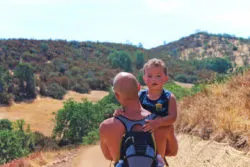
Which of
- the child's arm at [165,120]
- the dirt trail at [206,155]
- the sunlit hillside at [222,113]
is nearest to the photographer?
the child's arm at [165,120]

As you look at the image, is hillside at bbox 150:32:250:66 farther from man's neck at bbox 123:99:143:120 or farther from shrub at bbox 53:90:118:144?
man's neck at bbox 123:99:143:120

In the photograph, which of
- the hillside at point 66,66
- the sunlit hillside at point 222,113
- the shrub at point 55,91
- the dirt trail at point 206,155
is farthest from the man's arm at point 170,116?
the shrub at point 55,91

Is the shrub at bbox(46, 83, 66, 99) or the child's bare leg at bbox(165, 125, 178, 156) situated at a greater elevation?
the child's bare leg at bbox(165, 125, 178, 156)

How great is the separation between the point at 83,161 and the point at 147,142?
953cm

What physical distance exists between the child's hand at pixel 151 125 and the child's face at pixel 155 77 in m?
0.49

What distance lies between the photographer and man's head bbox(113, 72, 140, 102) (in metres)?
2.64

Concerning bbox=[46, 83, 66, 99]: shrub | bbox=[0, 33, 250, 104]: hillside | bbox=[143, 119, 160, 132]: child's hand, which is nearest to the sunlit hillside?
bbox=[143, 119, 160, 132]: child's hand

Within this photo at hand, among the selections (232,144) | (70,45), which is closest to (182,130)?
(232,144)

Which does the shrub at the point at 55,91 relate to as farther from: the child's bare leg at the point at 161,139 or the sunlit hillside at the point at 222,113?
the child's bare leg at the point at 161,139

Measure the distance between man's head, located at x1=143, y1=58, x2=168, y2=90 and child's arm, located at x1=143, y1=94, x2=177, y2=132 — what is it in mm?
163

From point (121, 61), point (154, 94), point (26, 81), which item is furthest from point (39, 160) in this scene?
point (121, 61)

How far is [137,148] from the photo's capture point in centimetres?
252

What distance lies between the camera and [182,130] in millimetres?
8867

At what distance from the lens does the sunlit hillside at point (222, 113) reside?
7051 millimetres
